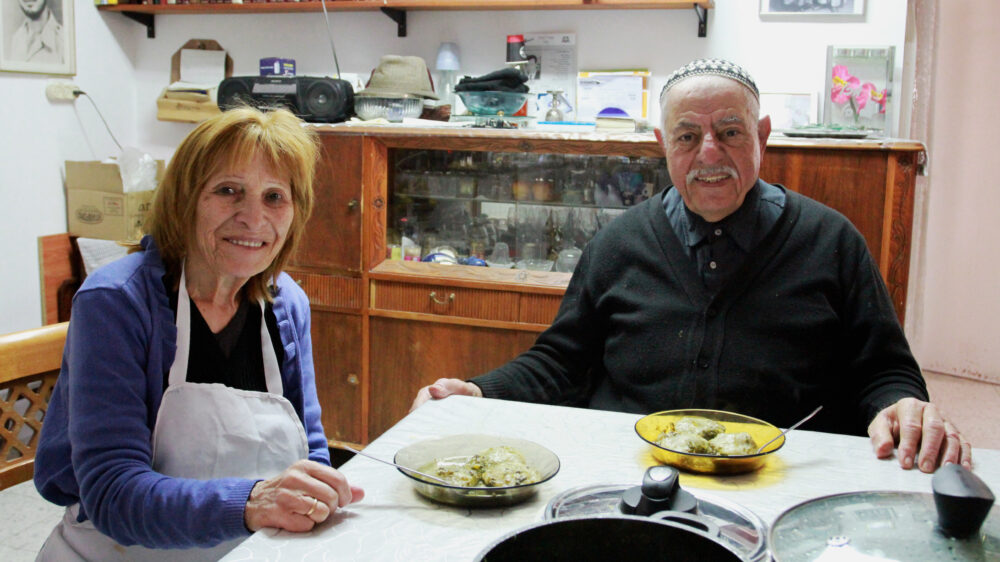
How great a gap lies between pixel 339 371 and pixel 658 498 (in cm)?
237

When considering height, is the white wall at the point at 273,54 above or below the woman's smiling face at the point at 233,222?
above

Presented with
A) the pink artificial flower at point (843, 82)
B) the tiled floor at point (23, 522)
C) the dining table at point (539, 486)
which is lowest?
the tiled floor at point (23, 522)

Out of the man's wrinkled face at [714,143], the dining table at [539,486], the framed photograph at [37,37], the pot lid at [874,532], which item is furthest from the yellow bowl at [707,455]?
the framed photograph at [37,37]

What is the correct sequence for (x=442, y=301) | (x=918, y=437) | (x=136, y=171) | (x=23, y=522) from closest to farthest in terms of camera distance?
(x=918, y=437) < (x=23, y=522) < (x=442, y=301) < (x=136, y=171)

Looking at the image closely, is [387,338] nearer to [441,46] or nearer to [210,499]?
[441,46]

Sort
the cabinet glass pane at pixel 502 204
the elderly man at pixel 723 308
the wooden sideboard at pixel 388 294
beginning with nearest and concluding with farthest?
the elderly man at pixel 723 308 → the wooden sideboard at pixel 388 294 → the cabinet glass pane at pixel 502 204

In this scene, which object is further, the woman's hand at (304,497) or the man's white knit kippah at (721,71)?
the man's white knit kippah at (721,71)

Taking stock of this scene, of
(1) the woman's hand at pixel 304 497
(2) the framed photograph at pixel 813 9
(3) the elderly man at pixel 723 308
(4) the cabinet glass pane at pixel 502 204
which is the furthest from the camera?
(2) the framed photograph at pixel 813 9

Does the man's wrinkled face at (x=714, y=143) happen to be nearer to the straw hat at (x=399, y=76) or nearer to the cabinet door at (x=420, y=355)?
the cabinet door at (x=420, y=355)

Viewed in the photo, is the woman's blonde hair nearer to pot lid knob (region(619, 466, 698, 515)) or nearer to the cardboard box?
pot lid knob (region(619, 466, 698, 515))

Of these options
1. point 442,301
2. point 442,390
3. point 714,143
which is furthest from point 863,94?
point 442,390

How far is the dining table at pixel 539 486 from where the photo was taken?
84 cm

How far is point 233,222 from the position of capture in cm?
130

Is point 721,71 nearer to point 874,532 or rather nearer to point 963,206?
point 874,532
